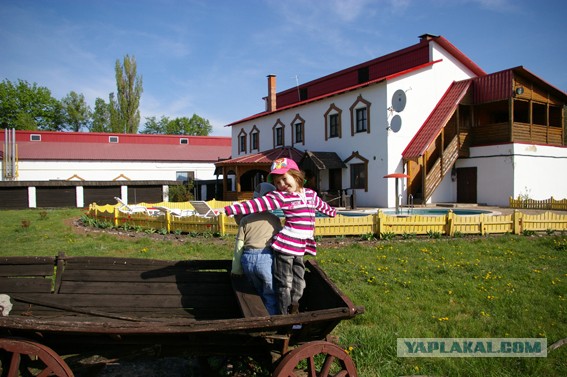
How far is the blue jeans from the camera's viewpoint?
381cm

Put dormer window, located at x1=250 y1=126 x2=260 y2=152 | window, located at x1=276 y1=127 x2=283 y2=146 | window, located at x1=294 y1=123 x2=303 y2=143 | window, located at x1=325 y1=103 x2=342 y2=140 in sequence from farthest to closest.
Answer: dormer window, located at x1=250 y1=126 x2=260 y2=152 → window, located at x1=276 y1=127 x2=283 y2=146 → window, located at x1=294 y1=123 x2=303 y2=143 → window, located at x1=325 y1=103 x2=342 y2=140

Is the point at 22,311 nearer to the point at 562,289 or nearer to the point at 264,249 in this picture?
the point at 264,249

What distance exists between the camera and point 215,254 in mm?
9578

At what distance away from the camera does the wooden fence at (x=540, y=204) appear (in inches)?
819

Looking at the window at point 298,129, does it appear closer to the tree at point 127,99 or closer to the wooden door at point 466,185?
the wooden door at point 466,185

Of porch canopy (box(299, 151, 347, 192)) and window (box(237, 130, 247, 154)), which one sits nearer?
porch canopy (box(299, 151, 347, 192))

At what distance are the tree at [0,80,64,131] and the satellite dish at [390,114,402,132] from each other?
5536 cm

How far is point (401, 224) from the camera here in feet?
38.7

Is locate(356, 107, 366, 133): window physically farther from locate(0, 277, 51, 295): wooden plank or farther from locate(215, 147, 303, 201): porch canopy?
locate(0, 277, 51, 295): wooden plank

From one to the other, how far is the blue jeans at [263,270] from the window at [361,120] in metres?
21.8

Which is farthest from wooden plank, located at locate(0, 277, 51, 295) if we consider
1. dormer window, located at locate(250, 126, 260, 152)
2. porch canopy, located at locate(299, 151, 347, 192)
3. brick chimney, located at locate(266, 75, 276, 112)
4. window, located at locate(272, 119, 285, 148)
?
brick chimney, located at locate(266, 75, 276, 112)

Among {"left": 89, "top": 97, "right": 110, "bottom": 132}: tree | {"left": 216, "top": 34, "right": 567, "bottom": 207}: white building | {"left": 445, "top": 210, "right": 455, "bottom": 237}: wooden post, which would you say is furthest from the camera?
{"left": 89, "top": 97, "right": 110, "bottom": 132}: tree

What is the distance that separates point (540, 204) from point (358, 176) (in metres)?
9.49

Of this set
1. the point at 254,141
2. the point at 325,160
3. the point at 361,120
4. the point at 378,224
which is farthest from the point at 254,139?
the point at 378,224
